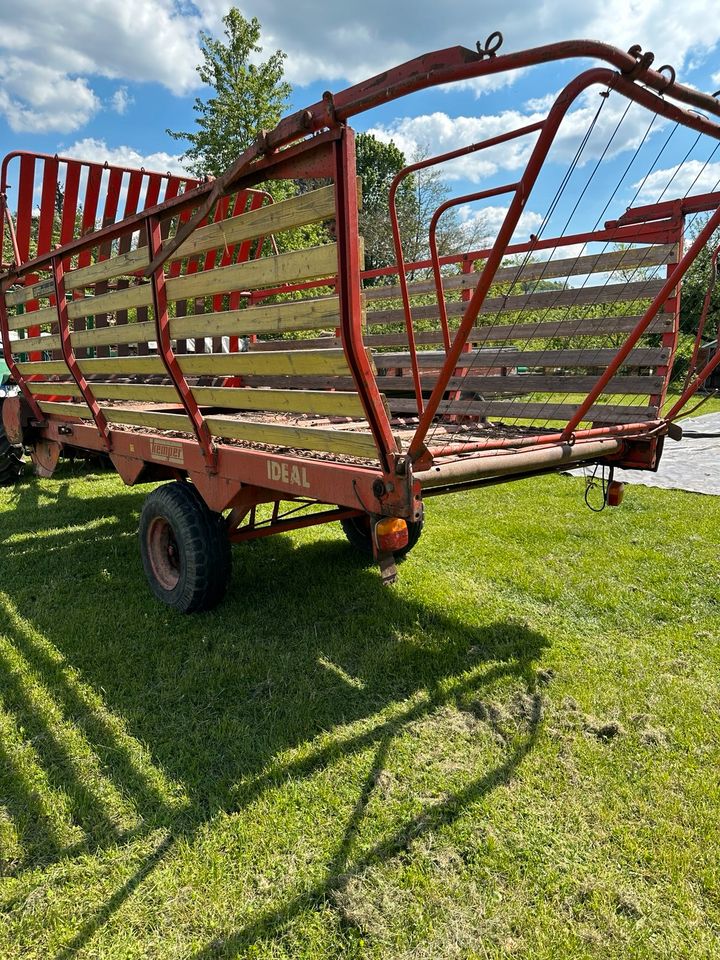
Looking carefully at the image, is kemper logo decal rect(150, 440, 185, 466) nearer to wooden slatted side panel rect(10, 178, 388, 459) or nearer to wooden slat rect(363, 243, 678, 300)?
wooden slatted side panel rect(10, 178, 388, 459)

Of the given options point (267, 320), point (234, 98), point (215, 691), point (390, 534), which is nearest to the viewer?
point (390, 534)

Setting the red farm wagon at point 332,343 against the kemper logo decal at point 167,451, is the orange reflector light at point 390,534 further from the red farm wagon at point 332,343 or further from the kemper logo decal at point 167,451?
the kemper logo decal at point 167,451

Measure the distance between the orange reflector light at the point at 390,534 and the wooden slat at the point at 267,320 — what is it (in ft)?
2.40

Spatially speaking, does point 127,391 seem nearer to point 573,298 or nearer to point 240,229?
point 240,229

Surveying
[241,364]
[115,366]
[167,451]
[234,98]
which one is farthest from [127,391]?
[234,98]

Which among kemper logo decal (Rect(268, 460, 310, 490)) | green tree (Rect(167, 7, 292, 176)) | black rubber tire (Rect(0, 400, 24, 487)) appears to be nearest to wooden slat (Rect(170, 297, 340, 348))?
kemper logo decal (Rect(268, 460, 310, 490))

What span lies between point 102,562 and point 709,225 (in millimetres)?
4122

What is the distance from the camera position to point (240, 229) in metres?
2.53

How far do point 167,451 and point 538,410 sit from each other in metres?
2.35

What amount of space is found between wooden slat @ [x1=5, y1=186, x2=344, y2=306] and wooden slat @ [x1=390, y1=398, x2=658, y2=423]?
4.51 ft

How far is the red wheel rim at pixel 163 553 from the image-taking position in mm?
3732

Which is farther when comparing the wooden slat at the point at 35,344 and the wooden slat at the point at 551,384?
the wooden slat at the point at 35,344

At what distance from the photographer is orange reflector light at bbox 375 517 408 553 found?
2326 mm

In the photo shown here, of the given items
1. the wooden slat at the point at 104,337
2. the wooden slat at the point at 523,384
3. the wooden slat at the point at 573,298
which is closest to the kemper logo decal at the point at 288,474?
the wooden slat at the point at 523,384
